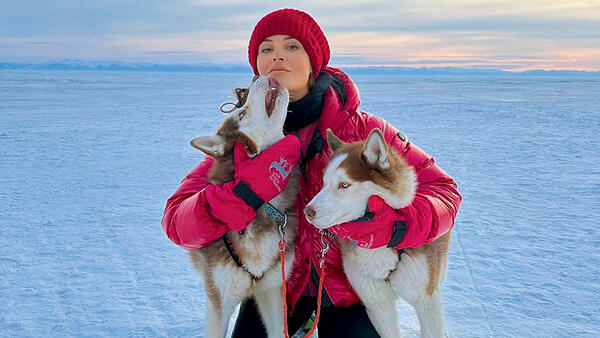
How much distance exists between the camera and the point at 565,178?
5367 mm

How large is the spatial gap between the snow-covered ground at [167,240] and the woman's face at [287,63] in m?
1.37

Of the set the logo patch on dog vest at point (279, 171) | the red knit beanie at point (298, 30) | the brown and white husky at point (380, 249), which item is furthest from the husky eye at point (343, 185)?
the red knit beanie at point (298, 30)

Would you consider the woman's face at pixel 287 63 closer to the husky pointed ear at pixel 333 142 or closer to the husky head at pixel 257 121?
the husky head at pixel 257 121

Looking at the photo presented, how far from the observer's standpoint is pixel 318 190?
83.4 inches

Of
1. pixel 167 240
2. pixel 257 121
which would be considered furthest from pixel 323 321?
pixel 167 240

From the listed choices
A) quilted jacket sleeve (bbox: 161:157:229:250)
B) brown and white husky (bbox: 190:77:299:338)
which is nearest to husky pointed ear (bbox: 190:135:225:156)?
brown and white husky (bbox: 190:77:299:338)

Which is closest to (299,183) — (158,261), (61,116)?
(158,261)

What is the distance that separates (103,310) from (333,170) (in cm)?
167

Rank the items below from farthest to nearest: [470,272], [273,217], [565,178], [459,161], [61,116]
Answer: [61,116], [459,161], [565,178], [470,272], [273,217]

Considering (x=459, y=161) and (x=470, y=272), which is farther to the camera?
(x=459, y=161)

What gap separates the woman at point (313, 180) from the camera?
1.95 metres

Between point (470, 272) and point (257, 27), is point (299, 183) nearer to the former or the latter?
point (257, 27)

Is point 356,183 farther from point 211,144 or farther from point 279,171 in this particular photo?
point 211,144

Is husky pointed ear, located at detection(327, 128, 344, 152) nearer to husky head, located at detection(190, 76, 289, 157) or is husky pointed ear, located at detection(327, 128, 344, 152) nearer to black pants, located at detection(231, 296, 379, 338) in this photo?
husky head, located at detection(190, 76, 289, 157)
